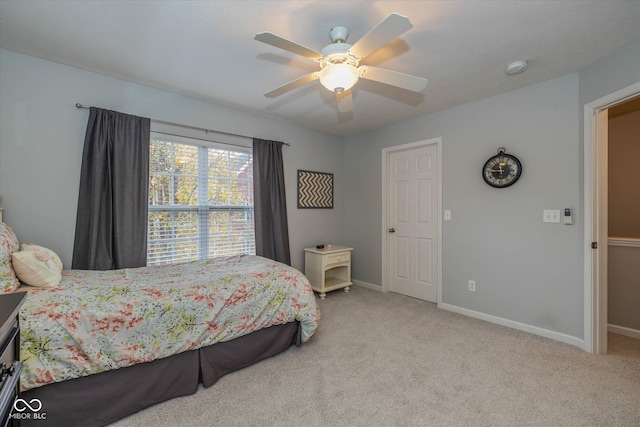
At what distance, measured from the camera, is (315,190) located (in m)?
4.20

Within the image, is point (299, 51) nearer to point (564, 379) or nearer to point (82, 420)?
point (82, 420)

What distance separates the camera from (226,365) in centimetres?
203

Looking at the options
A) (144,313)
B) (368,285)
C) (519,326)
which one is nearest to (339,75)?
(144,313)

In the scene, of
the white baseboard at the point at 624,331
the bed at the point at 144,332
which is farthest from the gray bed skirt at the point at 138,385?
the white baseboard at the point at 624,331

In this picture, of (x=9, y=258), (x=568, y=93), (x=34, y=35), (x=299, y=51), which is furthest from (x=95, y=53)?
Result: (x=568, y=93)

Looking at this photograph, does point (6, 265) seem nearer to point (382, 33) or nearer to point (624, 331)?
point (382, 33)

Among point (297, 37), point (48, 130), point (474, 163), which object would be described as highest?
point (297, 37)

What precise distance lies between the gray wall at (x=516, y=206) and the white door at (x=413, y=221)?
0.69ft

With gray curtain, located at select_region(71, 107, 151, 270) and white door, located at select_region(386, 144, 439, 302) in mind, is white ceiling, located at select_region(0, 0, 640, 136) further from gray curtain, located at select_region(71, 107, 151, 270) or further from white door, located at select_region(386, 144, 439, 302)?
white door, located at select_region(386, 144, 439, 302)

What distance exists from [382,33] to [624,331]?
3.51 meters

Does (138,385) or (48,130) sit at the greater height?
(48,130)

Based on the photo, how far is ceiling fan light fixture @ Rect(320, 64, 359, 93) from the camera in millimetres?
1712

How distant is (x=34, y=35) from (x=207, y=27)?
1272 mm

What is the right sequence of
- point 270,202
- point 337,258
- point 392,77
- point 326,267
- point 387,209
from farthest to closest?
point 387,209 < point 337,258 < point 326,267 < point 270,202 < point 392,77
